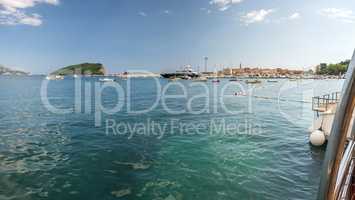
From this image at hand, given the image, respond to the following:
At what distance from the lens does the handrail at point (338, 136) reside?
4.07 ft

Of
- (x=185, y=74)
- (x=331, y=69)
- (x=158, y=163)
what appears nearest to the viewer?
(x=158, y=163)

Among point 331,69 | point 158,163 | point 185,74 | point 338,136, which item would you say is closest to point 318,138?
point 158,163

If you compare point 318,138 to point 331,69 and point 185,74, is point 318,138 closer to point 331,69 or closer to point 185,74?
point 185,74

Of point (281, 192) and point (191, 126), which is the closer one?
point (281, 192)

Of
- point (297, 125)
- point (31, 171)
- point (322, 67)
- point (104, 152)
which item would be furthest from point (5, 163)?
point (322, 67)

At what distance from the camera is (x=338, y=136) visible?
4.17 feet

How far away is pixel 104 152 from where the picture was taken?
11742 millimetres

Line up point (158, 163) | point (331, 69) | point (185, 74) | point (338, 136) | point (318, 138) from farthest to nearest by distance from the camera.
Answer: point (331, 69), point (185, 74), point (318, 138), point (158, 163), point (338, 136)

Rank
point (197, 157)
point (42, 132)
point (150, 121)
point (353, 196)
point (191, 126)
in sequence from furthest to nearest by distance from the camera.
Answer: point (150, 121) < point (191, 126) < point (42, 132) < point (197, 157) < point (353, 196)

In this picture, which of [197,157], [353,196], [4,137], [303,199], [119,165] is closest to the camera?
[353,196]

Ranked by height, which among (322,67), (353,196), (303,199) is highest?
(322,67)

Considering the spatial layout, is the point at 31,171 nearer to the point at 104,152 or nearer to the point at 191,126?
the point at 104,152

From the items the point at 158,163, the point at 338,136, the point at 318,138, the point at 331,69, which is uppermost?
the point at 331,69

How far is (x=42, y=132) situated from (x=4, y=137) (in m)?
2.10
